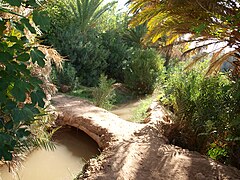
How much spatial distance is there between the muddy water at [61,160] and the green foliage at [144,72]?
4753mm

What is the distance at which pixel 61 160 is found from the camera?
4.04m

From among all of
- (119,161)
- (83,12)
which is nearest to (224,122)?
(119,161)

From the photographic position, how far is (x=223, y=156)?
12.2 feet

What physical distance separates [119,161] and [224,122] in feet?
4.71

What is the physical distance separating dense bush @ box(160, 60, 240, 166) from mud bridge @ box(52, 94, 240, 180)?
12.8 inches

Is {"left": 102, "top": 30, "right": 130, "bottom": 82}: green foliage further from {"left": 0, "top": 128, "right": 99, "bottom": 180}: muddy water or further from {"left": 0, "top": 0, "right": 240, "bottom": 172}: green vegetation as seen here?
{"left": 0, "top": 128, "right": 99, "bottom": 180}: muddy water

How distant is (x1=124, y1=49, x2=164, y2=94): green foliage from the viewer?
9461 mm

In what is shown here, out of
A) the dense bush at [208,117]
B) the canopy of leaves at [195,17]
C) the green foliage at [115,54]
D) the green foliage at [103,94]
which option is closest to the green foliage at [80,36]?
the green foliage at [115,54]

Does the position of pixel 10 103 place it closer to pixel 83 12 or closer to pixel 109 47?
pixel 83 12

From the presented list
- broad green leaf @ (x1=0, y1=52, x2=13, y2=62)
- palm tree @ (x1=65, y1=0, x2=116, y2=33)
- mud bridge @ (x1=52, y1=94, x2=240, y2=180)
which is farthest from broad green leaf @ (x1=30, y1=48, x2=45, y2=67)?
palm tree @ (x1=65, y1=0, x2=116, y2=33)

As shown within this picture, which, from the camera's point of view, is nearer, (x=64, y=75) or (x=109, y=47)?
(x=64, y=75)

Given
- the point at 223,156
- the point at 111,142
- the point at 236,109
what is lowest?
the point at 223,156

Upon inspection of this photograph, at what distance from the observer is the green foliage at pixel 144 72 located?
9.46 m

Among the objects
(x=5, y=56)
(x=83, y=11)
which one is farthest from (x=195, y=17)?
(x=83, y=11)
